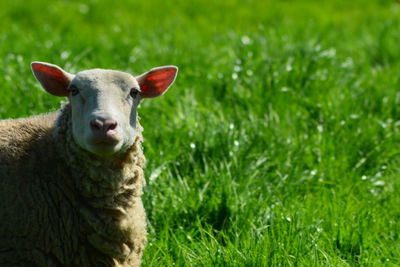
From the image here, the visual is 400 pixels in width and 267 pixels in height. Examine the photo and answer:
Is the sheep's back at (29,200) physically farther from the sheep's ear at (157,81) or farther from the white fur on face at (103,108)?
the sheep's ear at (157,81)

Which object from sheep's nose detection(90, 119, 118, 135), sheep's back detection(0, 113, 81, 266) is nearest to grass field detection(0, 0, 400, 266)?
sheep's back detection(0, 113, 81, 266)

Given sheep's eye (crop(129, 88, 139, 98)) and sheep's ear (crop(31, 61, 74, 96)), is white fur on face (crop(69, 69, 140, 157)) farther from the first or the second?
sheep's ear (crop(31, 61, 74, 96))

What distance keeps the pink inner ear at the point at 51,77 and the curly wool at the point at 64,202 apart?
0.10 metres

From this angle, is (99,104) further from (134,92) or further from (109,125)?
(134,92)

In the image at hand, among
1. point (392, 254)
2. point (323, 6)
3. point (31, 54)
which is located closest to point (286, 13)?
point (323, 6)

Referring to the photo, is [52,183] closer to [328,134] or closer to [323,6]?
[328,134]

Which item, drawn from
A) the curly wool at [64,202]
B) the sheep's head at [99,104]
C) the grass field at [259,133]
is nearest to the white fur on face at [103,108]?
the sheep's head at [99,104]

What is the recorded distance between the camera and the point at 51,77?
256 cm

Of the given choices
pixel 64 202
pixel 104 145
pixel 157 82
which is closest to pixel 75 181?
pixel 64 202

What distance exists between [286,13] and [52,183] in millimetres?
5784

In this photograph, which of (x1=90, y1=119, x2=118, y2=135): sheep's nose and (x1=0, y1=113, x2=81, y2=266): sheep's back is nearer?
(x1=90, y1=119, x2=118, y2=135): sheep's nose

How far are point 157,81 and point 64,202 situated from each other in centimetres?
73

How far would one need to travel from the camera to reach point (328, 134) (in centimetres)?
392

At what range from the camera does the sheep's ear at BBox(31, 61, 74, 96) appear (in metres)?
2.54
